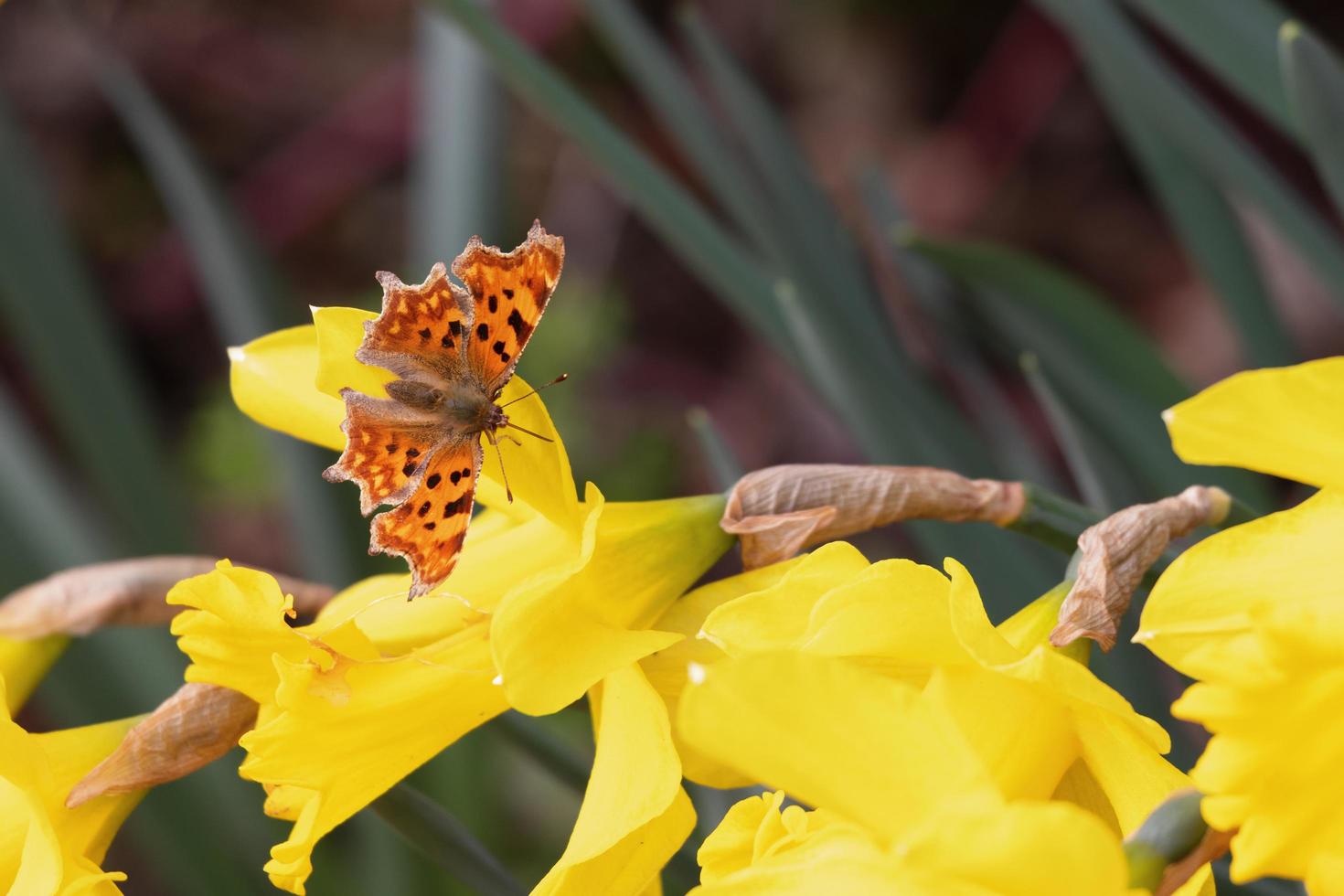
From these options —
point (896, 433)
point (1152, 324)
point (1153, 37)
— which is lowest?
point (1152, 324)

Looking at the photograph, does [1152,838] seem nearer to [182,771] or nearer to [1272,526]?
[1272,526]

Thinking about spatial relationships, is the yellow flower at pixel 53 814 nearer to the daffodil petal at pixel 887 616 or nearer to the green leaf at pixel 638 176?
the daffodil petal at pixel 887 616

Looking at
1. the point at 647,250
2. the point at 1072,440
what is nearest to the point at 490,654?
the point at 1072,440

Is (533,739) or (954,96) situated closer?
(533,739)

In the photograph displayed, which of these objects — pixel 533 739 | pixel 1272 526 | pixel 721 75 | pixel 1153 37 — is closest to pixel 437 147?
pixel 721 75

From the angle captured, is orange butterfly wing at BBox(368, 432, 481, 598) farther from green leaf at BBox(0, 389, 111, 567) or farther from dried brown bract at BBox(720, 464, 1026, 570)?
green leaf at BBox(0, 389, 111, 567)

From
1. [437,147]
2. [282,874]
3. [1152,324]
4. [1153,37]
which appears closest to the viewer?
[282,874]

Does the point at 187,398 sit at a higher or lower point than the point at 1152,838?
lower
